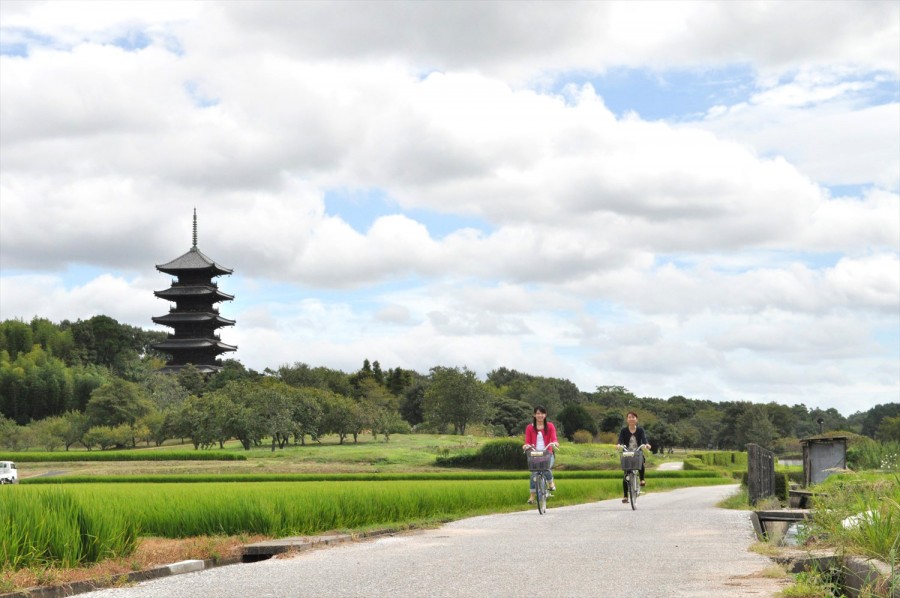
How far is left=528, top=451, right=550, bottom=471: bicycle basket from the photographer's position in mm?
17172

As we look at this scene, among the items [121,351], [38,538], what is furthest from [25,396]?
[38,538]

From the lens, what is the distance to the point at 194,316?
104688 millimetres

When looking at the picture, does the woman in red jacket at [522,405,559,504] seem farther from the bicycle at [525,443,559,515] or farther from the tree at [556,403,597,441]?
the tree at [556,403,597,441]

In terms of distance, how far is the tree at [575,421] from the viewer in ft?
311

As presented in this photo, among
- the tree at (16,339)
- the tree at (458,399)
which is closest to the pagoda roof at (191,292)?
the tree at (16,339)

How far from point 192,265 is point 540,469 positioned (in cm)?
9413

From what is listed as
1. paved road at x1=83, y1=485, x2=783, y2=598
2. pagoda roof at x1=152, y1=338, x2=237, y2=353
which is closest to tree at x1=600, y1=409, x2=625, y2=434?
pagoda roof at x1=152, y1=338, x2=237, y2=353

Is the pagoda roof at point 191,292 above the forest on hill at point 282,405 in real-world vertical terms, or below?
above

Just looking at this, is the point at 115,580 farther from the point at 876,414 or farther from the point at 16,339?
the point at 876,414

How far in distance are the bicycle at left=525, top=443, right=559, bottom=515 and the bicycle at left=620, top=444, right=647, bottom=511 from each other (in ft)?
4.12

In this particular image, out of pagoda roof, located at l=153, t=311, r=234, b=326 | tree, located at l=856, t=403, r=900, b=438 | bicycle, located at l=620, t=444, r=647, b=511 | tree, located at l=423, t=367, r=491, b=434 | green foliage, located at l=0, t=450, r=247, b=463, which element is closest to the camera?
bicycle, located at l=620, t=444, r=647, b=511

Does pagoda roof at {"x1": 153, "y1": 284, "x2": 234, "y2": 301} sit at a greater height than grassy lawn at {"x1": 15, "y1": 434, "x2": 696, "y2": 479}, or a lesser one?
greater

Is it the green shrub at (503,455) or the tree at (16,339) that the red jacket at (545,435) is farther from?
the tree at (16,339)

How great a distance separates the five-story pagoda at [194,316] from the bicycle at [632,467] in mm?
88569
